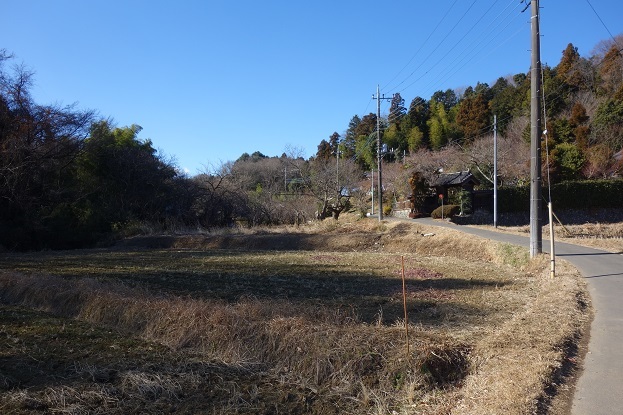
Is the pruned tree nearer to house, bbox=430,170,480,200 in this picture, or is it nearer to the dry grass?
house, bbox=430,170,480,200

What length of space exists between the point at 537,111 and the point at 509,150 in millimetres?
30665

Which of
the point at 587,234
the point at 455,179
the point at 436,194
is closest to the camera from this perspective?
the point at 587,234

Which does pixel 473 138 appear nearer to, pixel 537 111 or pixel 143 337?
pixel 537 111

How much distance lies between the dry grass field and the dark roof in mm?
25681

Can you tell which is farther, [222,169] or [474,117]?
[474,117]

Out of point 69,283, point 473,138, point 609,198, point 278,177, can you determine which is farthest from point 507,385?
point 473,138

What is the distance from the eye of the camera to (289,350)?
226 inches

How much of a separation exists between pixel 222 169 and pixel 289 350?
35.3 metres

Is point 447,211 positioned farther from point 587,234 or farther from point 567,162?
point 567,162

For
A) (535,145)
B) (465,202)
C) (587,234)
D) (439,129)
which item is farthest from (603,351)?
(439,129)

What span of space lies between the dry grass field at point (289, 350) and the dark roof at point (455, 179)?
25681 millimetres


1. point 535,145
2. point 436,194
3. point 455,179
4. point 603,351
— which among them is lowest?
point 603,351

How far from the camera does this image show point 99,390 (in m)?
4.73

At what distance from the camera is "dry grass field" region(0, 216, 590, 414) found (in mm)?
4605
